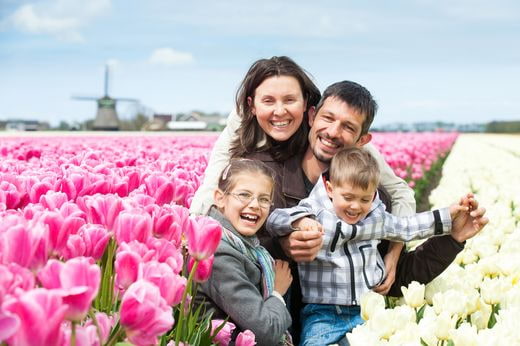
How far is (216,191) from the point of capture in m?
2.74

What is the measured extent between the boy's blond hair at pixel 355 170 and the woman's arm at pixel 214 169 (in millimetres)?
570

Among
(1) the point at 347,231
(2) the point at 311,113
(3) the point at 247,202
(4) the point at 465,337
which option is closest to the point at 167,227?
(3) the point at 247,202

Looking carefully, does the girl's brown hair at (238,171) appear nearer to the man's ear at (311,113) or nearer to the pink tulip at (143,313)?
the man's ear at (311,113)

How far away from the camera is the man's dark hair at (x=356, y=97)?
3473 mm

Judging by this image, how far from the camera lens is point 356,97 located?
350 centimetres

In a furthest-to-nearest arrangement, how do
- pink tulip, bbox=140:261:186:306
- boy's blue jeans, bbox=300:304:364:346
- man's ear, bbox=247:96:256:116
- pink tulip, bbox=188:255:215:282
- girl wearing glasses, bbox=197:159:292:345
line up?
man's ear, bbox=247:96:256:116 < boy's blue jeans, bbox=300:304:364:346 < girl wearing glasses, bbox=197:159:292:345 < pink tulip, bbox=188:255:215:282 < pink tulip, bbox=140:261:186:306

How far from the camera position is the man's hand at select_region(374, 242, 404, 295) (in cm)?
341

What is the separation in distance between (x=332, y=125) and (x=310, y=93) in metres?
0.43

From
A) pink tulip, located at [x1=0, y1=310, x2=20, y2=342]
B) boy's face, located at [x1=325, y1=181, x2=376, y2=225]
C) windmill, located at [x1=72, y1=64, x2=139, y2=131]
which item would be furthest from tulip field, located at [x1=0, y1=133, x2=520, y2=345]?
windmill, located at [x1=72, y1=64, x2=139, y2=131]

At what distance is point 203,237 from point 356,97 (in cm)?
204

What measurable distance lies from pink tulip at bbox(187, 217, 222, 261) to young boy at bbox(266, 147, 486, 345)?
140 cm

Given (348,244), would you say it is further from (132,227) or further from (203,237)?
(132,227)

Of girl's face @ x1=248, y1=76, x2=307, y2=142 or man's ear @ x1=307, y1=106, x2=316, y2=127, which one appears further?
man's ear @ x1=307, y1=106, x2=316, y2=127

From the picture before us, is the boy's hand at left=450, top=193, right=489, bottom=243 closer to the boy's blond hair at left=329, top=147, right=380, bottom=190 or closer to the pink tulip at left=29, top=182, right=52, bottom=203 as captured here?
the boy's blond hair at left=329, top=147, right=380, bottom=190
